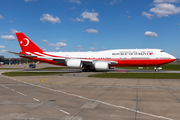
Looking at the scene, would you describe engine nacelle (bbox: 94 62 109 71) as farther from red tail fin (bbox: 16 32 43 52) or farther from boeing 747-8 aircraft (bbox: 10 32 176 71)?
red tail fin (bbox: 16 32 43 52)

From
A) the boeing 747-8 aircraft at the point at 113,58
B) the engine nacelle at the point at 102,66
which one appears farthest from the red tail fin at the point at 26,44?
the engine nacelle at the point at 102,66

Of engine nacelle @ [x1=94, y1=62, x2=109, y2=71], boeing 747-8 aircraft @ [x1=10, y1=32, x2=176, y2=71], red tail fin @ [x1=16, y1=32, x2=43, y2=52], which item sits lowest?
engine nacelle @ [x1=94, y1=62, x2=109, y2=71]

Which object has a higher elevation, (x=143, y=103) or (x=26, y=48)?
(x=26, y=48)

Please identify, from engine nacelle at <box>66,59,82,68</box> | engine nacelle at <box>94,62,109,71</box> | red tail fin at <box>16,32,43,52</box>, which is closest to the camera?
Result: engine nacelle at <box>94,62,109,71</box>

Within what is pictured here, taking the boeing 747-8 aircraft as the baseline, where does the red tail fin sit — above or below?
above

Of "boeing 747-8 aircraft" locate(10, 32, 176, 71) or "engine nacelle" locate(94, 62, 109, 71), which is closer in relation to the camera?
"engine nacelle" locate(94, 62, 109, 71)

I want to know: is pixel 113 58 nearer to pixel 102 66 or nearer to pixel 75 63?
pixel 102 66

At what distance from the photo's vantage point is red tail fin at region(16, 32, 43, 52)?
43.7 m

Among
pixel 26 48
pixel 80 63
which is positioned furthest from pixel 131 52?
pixel 26 48

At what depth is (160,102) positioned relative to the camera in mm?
10852

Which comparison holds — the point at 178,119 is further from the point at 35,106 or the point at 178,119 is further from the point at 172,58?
the point at 172,58

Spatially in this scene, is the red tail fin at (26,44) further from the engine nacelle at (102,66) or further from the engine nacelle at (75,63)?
the engine nacelle at (102,66)

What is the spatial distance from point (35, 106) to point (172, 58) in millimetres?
35031

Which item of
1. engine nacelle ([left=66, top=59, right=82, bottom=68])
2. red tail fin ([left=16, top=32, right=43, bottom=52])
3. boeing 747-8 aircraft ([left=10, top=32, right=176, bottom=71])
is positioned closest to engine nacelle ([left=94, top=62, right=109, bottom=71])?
boeing 747-8 aircraft ([left=10, top=32, right=176, bottom=71])
